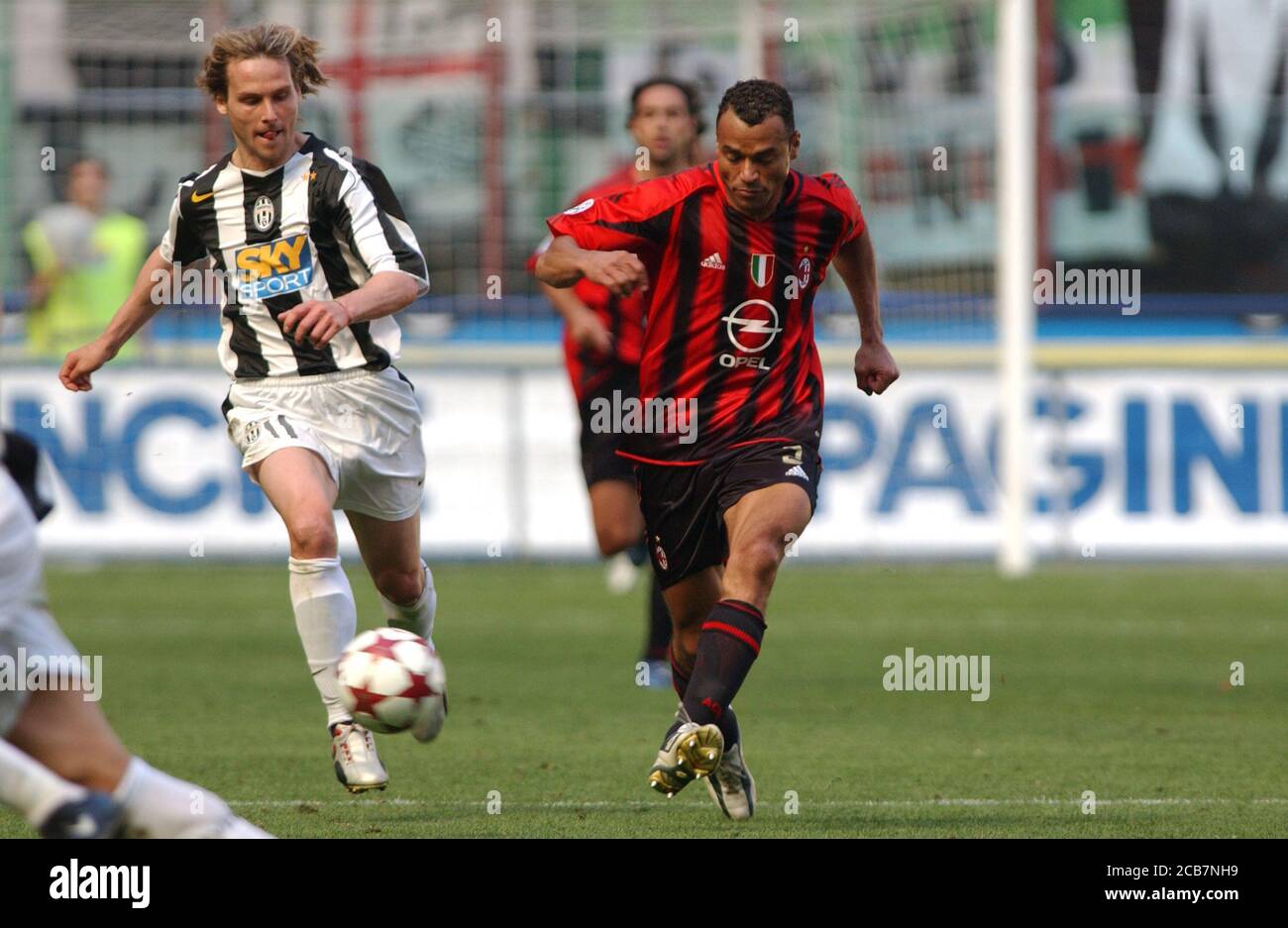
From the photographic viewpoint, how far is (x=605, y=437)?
364 inches

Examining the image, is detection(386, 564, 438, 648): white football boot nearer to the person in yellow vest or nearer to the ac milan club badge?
the ac milan club badge

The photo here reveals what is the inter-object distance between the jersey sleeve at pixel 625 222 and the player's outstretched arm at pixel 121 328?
1.26 meters

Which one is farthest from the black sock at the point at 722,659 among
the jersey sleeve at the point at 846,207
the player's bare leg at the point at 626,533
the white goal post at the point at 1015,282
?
the white goal post at the point at 1015,282

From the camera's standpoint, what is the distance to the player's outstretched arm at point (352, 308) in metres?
5.67

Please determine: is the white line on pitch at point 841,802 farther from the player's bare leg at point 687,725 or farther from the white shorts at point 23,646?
the white shorts at point 23,646

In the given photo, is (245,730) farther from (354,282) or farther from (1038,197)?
(1038,197)

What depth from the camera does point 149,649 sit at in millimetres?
10766

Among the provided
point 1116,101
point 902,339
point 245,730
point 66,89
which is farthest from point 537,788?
point 1116,101

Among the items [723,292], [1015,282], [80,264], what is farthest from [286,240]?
[80,264]

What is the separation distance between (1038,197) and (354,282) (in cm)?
1771

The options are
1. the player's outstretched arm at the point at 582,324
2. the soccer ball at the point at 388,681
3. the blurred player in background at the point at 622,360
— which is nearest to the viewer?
the soccer ball at the point at 388,681

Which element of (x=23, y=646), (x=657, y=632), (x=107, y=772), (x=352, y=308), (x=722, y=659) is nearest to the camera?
(x=23, y=646)

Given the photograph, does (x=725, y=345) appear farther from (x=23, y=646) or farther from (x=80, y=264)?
(x=80, y=264)

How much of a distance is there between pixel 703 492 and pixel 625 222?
801mm
